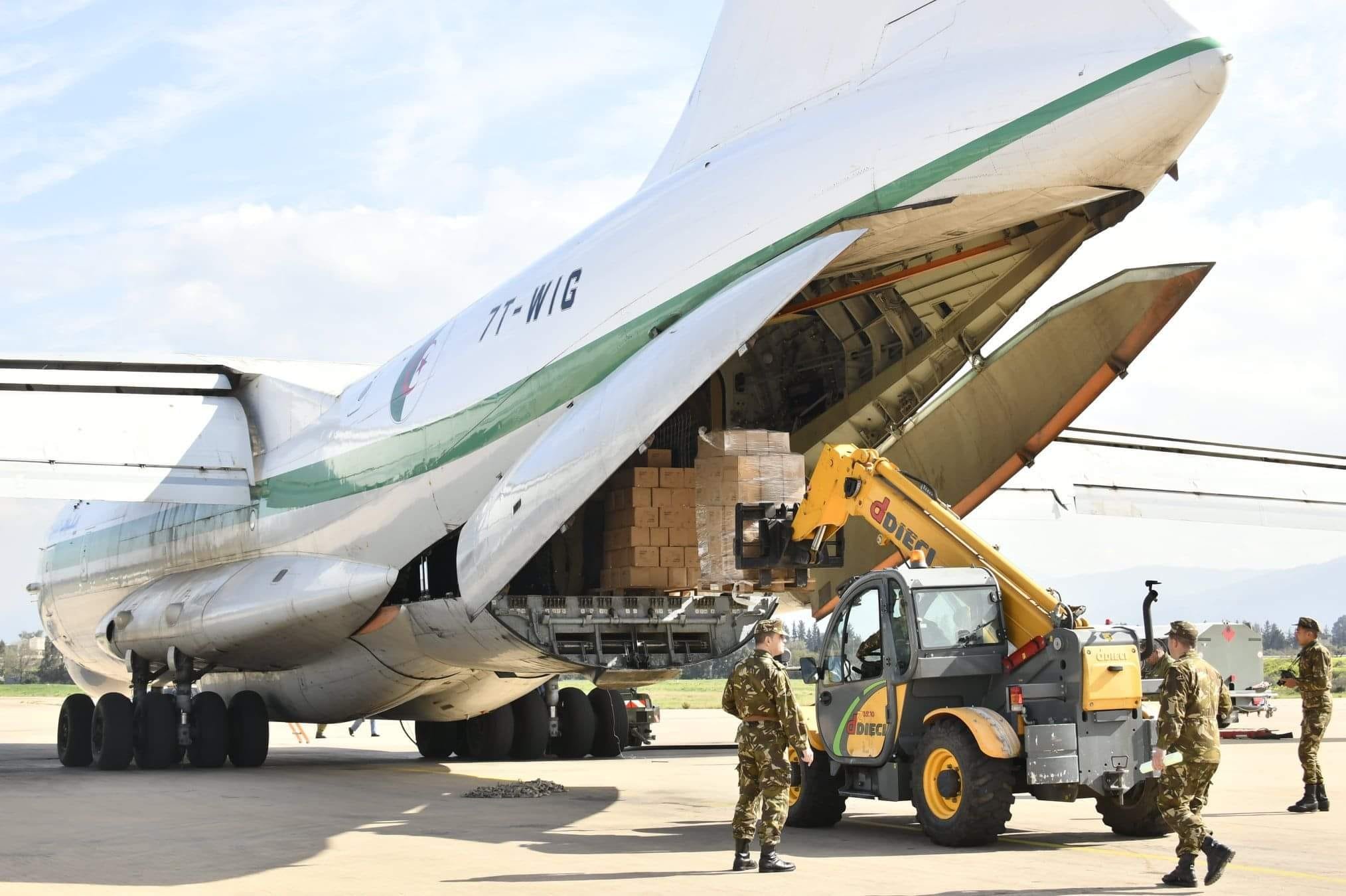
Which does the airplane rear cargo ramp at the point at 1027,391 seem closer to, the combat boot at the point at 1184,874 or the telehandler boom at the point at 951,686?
the telehandler boom at the point at 951,686

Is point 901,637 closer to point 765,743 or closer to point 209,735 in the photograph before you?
point 765,743

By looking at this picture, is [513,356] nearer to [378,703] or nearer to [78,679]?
[378,703]

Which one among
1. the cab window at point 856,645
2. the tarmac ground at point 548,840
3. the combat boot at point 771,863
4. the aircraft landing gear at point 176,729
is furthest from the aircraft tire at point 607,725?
the combat boot at point 771,863

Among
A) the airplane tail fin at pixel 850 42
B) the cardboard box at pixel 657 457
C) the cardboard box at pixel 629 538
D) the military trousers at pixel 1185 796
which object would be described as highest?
the airplane tail fin at pixel 850 42

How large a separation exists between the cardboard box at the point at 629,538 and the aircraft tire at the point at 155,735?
23.4 feet

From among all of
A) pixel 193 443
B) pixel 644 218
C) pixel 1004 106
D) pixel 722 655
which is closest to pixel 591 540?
pixel 722 655

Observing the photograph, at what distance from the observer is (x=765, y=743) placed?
8.36 m

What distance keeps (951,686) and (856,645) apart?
32.1 inches

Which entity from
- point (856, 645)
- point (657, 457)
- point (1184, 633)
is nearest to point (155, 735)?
point (657, 457)

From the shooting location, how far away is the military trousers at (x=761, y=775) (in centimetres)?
827

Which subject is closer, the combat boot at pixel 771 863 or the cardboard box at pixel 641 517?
the combat boot at pixel 771 863

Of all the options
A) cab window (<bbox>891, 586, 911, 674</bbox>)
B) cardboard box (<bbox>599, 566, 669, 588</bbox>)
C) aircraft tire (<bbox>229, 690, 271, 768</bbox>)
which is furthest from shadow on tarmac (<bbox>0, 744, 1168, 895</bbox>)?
cardboard box (<bbox>599, 566, 669, 588</bbox>)

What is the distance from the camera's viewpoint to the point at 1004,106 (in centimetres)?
933

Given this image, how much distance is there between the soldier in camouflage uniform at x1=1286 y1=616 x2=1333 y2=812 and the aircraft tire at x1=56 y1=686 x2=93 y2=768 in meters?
13.3
